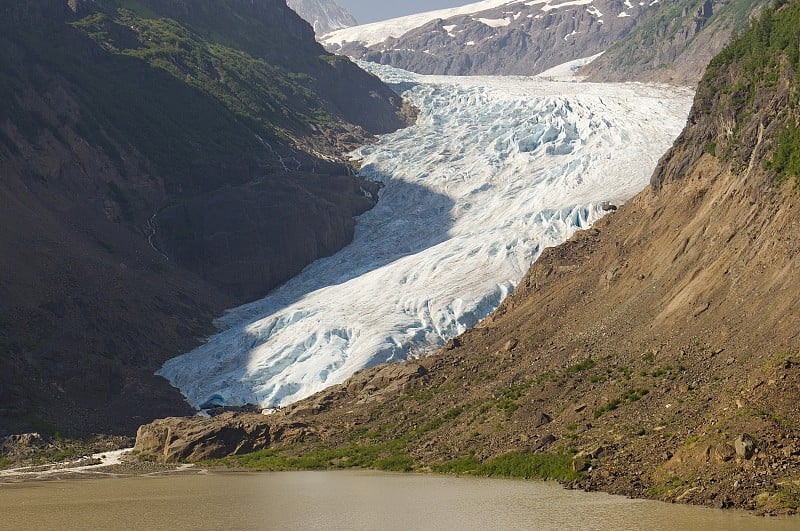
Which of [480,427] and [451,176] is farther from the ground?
[451,176]

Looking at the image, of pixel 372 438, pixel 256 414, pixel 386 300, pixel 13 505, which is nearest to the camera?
pixel 13 505

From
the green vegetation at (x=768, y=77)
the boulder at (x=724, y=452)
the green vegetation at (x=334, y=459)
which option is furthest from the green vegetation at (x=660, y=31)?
the boulder at (x=724, y=452)

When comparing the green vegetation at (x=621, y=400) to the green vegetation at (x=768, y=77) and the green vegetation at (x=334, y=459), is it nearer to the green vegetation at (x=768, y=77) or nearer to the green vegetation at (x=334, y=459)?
the green vegetation at (x=334, y=459)

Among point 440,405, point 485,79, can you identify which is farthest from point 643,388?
point 485,79

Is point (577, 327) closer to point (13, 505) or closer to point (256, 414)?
point (256, 414)

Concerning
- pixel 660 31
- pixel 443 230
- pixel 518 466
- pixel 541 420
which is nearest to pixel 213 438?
pixel 541 420

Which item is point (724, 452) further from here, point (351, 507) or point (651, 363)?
point (351, 507)
